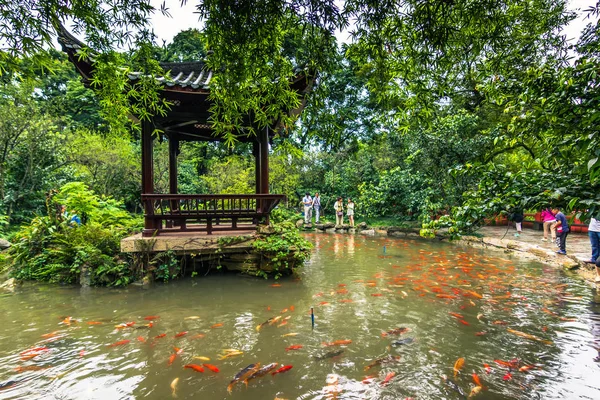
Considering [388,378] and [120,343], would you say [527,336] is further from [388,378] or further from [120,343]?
[120,343]

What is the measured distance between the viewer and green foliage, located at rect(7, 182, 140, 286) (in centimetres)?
531

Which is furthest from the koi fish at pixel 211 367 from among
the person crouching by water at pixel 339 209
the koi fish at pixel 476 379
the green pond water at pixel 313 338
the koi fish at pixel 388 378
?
the person crouching by water at pixel 339 209

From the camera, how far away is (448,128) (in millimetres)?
10820

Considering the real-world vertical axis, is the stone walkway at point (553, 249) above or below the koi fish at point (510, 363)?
above

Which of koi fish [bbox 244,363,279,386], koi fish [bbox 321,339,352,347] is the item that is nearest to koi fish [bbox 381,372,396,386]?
koi fish [bbox 321,339,352,347]

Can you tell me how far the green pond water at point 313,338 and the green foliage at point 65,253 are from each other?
32cm

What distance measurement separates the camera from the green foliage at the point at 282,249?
5402mm

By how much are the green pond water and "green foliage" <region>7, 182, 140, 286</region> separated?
32cm

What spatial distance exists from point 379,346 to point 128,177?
458 inches

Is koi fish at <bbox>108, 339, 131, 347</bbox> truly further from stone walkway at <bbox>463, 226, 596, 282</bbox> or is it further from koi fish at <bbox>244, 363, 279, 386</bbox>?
stone walkway at <bbox>463, 226, 596, 282</bbox>

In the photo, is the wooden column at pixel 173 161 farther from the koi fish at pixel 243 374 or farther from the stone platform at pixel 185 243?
the koi fish at pixel 243 374

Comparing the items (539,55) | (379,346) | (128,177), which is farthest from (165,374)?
(128,177)

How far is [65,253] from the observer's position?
5516 millimetres

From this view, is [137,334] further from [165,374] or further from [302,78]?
[302,78]
